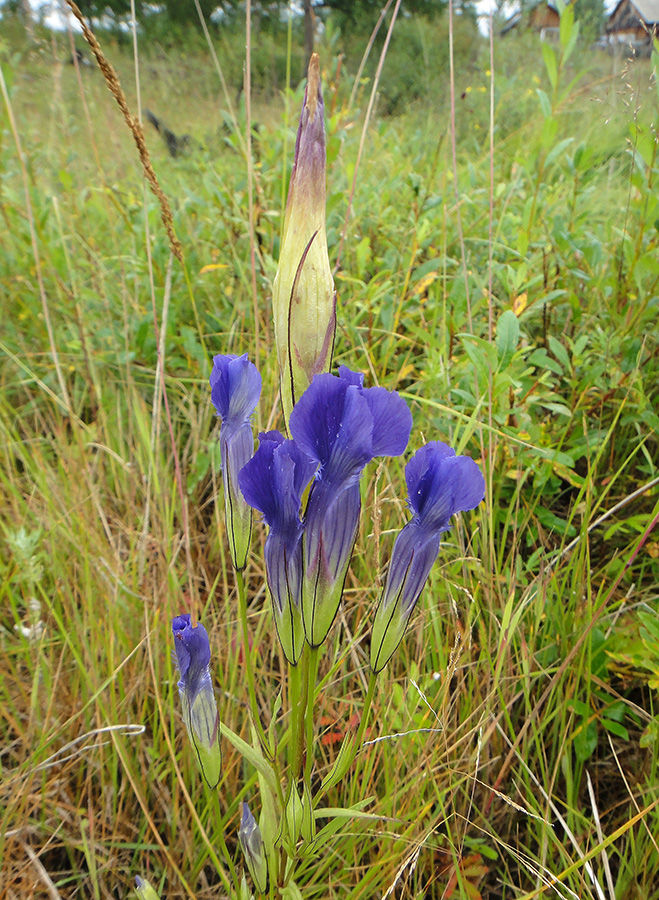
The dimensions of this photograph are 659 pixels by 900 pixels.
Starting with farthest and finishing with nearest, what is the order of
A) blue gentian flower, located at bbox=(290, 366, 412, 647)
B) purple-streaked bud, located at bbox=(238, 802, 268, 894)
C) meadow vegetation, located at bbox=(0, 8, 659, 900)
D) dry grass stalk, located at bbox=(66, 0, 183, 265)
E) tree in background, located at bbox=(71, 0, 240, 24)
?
tree in background, located at bbox=(71, 0, 240, 24) < meadow vegetation, located at bbox=(0, 8, 659, 900) < dry grass stalk, located at bbox=(66, 0, 183, 265) < purple-streaked bud, located at bbox=(238, 802, 268, 894) < blue gentian flower, located at bbox=(290, 366, 412, 647)

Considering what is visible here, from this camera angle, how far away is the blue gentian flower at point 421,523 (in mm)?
589

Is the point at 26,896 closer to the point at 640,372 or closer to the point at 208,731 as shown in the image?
the point at 208,731

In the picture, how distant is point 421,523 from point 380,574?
0.53 m

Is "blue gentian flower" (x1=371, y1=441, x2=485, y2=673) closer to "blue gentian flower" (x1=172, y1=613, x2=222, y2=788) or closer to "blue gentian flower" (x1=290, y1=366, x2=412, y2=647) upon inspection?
"blue gentian flower" (x1=290, y1=366, x2=412, y2=647)

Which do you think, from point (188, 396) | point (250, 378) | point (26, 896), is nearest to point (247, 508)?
point (250, 378)

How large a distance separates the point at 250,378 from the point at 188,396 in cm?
113

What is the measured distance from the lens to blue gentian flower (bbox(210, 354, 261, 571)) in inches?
26.4

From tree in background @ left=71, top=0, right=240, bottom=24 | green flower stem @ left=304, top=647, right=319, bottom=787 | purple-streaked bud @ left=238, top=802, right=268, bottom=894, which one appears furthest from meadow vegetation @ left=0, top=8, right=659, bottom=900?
tree in background @ left=71, top=0, right=240, bottom=24

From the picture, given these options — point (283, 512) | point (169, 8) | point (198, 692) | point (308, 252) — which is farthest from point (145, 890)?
point (169, 8)

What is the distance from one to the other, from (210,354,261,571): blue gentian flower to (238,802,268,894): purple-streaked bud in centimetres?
35

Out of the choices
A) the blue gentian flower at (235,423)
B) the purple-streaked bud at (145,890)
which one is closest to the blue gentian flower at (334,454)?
the blue gentian flower at (235,423)

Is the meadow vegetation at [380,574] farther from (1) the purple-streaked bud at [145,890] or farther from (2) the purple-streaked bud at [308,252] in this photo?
(2) the purple-streaked bud at [308,252]

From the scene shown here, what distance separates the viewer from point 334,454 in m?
0.55

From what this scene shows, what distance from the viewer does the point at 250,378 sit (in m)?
0.67
